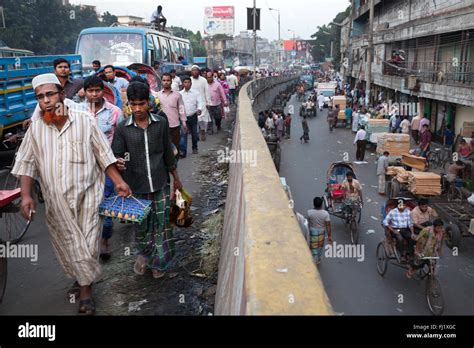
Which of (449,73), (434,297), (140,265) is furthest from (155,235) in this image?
(449,73)

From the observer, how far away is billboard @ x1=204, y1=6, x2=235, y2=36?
123438 millimetres

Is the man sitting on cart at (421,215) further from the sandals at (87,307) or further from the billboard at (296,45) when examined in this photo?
the billboard at (296,45)

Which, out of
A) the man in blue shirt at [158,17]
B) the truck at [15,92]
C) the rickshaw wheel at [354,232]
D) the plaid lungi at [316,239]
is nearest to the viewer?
the truck at [15,92]

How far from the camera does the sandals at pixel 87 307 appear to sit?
3.39 meters

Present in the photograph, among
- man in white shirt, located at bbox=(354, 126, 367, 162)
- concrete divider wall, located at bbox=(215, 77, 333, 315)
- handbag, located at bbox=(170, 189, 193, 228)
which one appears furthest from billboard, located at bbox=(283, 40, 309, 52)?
concrete divider wall, located at bbox=(215, 77, 333, 315)

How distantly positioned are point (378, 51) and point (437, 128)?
1564 cm

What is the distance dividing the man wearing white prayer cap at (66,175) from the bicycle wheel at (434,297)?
5.69 m

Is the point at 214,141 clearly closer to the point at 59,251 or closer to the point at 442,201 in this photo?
the point at 442,201

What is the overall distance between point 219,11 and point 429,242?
13263cm

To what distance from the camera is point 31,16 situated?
41000 millimetres

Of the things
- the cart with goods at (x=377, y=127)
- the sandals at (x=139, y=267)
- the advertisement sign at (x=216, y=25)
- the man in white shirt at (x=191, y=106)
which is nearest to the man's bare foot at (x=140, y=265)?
the sandals at (x=139, y=267)

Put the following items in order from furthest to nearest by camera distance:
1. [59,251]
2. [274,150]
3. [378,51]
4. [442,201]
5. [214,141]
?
[378,51], [274,150], [442,201], [214,141], [59,251]

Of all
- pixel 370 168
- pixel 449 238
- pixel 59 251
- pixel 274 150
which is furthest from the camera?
pixel 370 168
